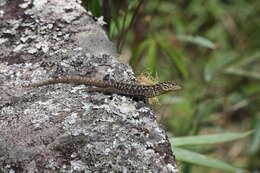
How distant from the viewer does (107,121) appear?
2662 millimetres

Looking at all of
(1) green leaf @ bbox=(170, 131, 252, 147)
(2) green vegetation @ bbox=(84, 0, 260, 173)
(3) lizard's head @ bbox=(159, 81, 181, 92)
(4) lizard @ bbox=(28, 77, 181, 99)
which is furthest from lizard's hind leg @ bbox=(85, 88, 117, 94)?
(2) green vegetation @ bbox=(84, 0, 260, 173)

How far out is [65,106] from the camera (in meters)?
2.80

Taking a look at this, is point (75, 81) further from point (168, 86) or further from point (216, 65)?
point (216, 65)

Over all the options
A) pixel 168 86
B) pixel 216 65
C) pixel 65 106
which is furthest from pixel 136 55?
pixel 216 65

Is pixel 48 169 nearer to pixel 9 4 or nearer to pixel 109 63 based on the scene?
pixel 109 63

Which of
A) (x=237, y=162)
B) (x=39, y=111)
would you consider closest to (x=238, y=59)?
(x=237, y=162)

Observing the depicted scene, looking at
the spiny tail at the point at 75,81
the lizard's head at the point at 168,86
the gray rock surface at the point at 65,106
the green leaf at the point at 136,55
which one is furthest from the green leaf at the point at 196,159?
the spiny tail at the point at 75,81

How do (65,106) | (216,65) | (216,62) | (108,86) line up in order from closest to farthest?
(65,106)
(108,86)
(216,65)
(216,62)

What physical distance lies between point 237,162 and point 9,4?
4.12 meters

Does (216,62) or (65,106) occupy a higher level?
(65,106)

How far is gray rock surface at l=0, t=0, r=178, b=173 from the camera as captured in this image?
2.46 metres

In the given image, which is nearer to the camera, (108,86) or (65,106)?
(65,106)

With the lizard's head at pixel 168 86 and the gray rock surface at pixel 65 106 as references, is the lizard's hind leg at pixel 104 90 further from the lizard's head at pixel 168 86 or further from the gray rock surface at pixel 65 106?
the lizard's head at pixel 168 86

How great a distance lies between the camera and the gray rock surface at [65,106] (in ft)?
8.06
